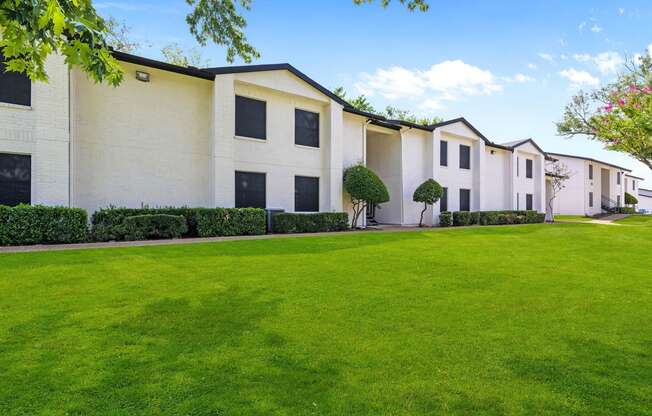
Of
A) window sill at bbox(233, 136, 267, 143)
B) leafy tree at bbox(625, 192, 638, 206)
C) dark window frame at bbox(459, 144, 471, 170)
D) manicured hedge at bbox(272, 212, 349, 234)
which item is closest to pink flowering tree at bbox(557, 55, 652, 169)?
dark window frame at bbox(459, 144, 471, 170)

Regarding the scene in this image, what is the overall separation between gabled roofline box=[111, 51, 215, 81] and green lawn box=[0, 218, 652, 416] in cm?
837

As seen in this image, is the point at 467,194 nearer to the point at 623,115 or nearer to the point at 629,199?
the point at 623,115

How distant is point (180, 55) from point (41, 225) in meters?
24.0

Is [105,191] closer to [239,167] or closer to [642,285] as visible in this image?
[239,167]

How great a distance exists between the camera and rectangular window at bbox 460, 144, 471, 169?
25141 mm

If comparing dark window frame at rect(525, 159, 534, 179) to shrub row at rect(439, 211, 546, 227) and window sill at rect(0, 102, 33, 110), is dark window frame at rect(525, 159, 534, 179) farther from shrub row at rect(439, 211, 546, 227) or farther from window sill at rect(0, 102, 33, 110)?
window sill at rect(0, 102, 33, 110)

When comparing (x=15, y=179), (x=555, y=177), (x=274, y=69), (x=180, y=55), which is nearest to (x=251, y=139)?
(x=274, y=69)

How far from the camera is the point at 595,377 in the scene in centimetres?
284

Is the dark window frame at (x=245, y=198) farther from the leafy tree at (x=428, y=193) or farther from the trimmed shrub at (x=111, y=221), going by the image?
the leafy tree at (x=428, y=193)

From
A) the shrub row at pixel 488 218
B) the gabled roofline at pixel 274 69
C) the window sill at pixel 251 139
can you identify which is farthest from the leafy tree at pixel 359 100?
the window sill at pixel 251 139

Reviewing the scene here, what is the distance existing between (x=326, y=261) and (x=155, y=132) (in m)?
9.45

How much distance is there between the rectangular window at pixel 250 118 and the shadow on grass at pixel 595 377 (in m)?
14.0

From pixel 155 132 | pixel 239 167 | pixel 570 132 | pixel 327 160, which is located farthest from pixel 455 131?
pixel 155 132

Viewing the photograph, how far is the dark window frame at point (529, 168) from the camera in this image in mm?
30547
